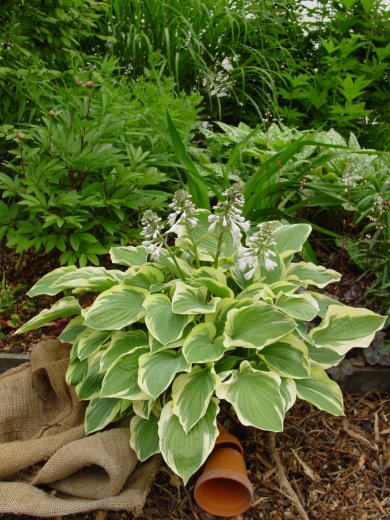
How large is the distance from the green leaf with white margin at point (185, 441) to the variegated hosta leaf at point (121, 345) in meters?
0.25

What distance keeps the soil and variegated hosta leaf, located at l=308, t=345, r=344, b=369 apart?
12.3 inches

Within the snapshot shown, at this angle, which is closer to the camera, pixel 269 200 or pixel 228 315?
pixel 228 315

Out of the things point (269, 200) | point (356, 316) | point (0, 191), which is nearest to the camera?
point (356, 316)

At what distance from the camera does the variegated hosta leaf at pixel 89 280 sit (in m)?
2.27

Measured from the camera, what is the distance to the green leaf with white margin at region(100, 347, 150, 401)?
1.97m

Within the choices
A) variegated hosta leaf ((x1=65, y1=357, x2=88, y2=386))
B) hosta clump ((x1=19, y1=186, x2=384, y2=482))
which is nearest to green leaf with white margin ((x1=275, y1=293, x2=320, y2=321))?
hosta clump ((x1=19, y1=186, x2=384, y2=482))

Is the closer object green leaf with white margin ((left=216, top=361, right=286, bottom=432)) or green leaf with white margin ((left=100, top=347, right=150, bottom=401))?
green leaf with white margin ((left=216, top=361, right=286, bottom=432))

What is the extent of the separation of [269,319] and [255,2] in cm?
356

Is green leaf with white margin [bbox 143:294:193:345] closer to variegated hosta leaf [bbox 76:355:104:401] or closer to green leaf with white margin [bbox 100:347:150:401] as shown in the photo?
green leaf with white margin [bbox 100:347:150:401]

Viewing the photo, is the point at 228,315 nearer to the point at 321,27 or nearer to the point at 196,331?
the point at 196,331

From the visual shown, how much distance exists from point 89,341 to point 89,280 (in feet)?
0.74

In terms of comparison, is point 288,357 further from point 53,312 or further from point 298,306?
point 53,312

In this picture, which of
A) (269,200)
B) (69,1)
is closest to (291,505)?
(269,200)

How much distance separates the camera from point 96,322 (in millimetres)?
2090
